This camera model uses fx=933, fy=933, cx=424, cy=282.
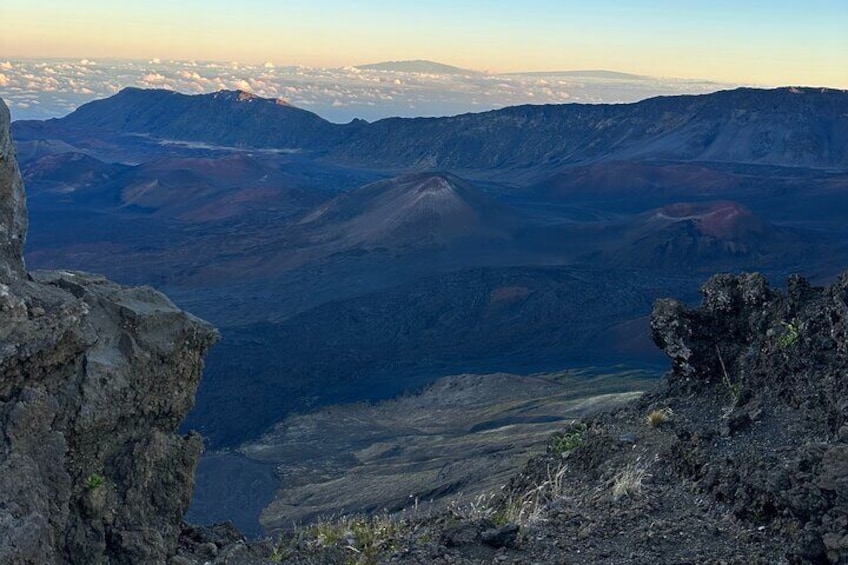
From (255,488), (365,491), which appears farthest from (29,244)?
(365,491)

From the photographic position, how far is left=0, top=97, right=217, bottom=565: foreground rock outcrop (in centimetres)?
550

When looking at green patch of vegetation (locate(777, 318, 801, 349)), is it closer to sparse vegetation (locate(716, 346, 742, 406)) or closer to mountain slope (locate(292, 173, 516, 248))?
sparse vegetation (locate(716, 346, 742, 406))

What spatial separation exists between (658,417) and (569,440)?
1.35 m

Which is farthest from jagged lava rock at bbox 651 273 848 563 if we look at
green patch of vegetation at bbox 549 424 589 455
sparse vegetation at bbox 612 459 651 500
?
green patch of vegetation at bbox 549 424 589 455

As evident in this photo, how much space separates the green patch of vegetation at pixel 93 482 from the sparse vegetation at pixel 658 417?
23.5 feet

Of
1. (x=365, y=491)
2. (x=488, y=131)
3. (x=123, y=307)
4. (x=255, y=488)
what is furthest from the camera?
(x=488, y=131)

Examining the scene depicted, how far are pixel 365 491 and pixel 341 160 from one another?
140 metres

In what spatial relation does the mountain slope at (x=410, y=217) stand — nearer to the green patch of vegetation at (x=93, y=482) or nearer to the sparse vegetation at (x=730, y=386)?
the sparse vegetation at (x=730, y=386)

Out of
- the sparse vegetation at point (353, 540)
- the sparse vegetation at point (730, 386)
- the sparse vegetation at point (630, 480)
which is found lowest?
the sparse vegetation at point (353, 540)

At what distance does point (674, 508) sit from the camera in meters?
8.37

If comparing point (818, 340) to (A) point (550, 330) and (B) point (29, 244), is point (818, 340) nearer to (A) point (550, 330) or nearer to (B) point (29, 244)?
(A) point (550, 330)

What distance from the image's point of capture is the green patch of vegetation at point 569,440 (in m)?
12.0

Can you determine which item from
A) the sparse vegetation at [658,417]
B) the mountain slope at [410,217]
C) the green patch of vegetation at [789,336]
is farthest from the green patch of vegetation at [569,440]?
the mountain slope at [410,217]

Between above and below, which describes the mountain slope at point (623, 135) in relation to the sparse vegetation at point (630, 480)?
above
